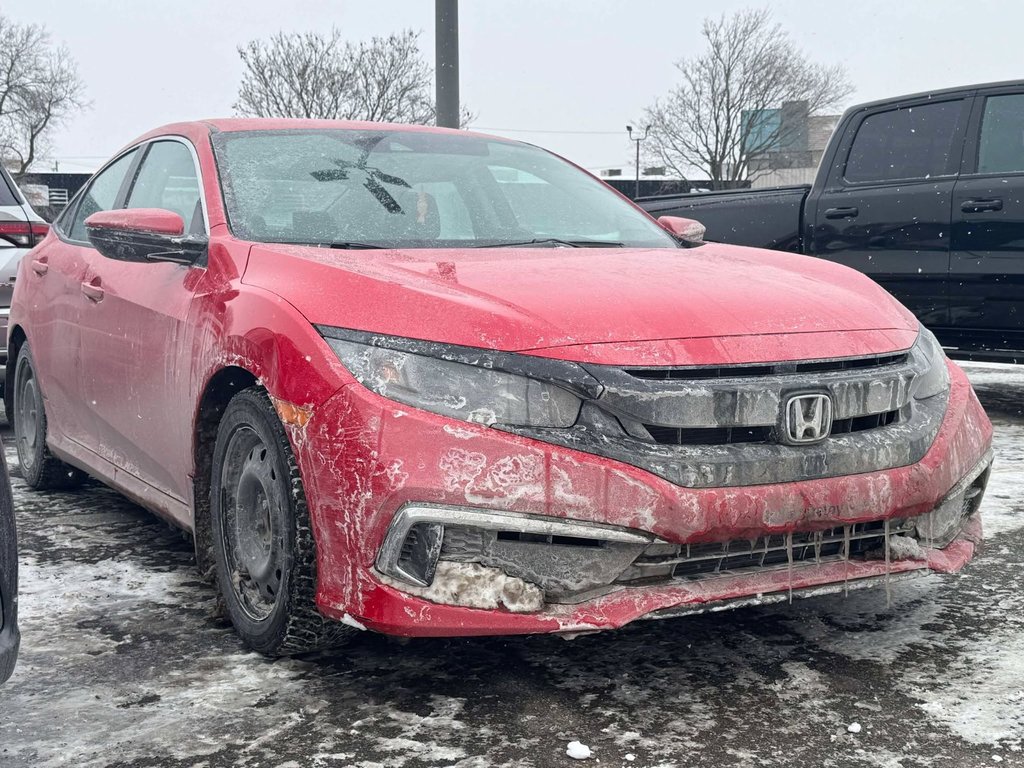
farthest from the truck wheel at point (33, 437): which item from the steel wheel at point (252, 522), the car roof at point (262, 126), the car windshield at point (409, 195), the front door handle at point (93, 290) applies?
the steel wheel at point (252, 522)

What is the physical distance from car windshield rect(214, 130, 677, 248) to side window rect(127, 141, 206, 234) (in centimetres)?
14

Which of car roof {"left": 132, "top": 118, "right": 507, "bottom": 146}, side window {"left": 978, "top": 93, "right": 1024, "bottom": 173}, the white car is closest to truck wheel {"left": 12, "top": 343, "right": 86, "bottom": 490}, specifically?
car roof {"left": 132, "top": 118, "right": 507, "bottom": 146}

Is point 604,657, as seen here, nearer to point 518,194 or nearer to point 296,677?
point 296,677

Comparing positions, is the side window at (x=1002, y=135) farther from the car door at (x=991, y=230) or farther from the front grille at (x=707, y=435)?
the front grille at (x=707, y=435)

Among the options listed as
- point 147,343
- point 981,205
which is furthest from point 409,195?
point 981,205

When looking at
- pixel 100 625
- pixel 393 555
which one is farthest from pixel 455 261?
pixel 100 625

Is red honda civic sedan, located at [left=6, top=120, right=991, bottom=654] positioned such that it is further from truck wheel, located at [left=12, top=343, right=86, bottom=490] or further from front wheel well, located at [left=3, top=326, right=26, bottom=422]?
front wheel well, located at [left=3, top=326, right=26, bottom=422]

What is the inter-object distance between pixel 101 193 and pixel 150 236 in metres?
1.59

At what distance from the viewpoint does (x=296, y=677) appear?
3.10 metres

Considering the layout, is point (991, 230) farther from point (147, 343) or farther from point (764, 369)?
point (147, 343)

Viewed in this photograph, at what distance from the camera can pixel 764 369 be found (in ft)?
9.53

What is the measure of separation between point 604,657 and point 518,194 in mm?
1743

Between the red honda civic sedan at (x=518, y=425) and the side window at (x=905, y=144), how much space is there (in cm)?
372

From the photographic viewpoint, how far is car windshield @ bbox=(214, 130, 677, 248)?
3.71m
